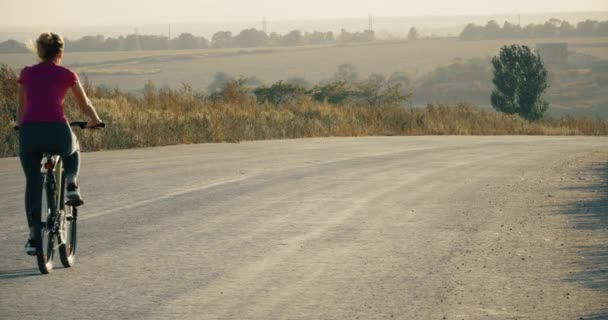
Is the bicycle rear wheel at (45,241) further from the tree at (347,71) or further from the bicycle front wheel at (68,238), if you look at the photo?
the tree at (347,71)

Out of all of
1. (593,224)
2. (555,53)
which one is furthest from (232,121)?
(555,53)

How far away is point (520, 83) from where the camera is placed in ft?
213

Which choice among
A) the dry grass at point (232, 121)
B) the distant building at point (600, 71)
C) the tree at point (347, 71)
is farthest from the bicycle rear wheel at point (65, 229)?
the tree at point (347, 71)

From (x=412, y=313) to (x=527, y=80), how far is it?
58.9 meters

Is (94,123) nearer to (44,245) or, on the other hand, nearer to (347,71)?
(44,245)

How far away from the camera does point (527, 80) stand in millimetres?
64938

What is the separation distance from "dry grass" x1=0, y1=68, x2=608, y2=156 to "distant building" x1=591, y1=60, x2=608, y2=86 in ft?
342

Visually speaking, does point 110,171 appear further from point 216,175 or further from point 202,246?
point 202,246

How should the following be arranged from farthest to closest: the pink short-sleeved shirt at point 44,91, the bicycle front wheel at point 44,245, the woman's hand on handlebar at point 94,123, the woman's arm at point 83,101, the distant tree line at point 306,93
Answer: the distant tree line at point 306,93 < the woman's hand on handlebar at point 94,123 < the woman's arm at point 83,101 < the pink short-sleeved shirt at point 44,91 < the bicycle front wheel at point 44,245

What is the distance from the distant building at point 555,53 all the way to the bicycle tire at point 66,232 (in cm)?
16137

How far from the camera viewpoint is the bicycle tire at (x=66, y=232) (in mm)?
9252

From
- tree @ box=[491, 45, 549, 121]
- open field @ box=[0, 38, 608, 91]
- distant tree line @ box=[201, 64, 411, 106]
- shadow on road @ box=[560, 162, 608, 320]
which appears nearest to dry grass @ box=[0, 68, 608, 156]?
distant tree line @ box=[201, 64, 411, 106]

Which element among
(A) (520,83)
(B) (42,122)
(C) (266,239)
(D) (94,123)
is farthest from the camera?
(A) (520,83)

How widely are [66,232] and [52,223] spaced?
38 cm
